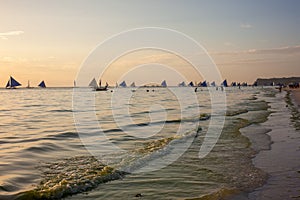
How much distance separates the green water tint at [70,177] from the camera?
8828 millimetres

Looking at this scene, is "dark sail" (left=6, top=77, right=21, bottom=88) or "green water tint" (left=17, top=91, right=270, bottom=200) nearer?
"green water tint" (left=17, top=91, right=270, bottom=200)

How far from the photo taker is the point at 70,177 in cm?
1027

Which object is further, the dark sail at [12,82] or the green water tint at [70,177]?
the dark sail at [12,82]

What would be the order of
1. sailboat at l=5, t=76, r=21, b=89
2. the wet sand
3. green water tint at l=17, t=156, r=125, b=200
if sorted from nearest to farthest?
1. the wet sand
2. green water tint at l=17, t=156, r=125, b=200
3. sailboat at l=5, t=76, r=21, b=89

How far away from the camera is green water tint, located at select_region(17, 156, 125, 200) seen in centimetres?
883

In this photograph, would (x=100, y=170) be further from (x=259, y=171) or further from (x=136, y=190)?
(x=259, y=171)

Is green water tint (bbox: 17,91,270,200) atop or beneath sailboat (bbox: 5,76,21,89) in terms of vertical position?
beneath

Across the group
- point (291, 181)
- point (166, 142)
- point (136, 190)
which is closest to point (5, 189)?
point (136, 190)

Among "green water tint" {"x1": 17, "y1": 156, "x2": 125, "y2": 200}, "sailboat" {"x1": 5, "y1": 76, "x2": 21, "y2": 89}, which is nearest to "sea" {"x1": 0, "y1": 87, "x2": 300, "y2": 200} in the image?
"green water tint" {"x1": 17, "y1": 156, "x2": 125, "y2": 200}

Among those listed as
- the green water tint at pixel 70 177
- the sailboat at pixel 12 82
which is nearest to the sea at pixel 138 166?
the green water tint at pixel 70 177

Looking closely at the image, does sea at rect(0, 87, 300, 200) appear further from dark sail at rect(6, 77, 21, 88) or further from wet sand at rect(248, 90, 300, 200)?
dark sail at rect(6, 77, 21, 88)

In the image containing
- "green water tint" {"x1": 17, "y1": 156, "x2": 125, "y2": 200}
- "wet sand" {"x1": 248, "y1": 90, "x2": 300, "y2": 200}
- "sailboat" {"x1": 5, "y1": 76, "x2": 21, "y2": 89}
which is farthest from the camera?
"sailboat" {"x1": 5, "y1": 76, "x2": 21, "y2": 89}

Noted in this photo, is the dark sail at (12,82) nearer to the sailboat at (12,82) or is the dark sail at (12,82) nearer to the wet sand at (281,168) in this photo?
the sailboat at (12,82)

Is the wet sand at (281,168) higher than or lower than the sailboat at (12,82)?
lower
